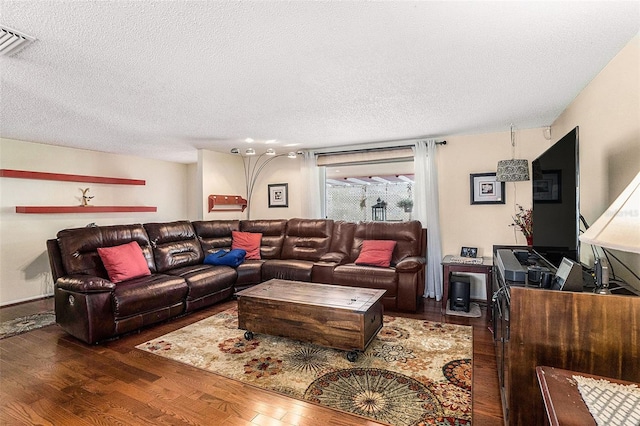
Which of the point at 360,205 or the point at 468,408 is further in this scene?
the point at 360,205

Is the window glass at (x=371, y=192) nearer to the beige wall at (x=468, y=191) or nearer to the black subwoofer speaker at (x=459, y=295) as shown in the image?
the beige wall at (x=468, y=191)

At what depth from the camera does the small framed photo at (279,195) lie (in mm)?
5645

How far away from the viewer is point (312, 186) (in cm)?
518

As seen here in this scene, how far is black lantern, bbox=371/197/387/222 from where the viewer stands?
491 centimetres

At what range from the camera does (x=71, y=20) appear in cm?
158

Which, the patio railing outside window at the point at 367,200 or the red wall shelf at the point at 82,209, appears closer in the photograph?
the red wall shelf at the point at 82,209

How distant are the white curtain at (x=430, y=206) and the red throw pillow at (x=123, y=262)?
141 inches

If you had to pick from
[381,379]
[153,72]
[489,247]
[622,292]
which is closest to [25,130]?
[153,72]

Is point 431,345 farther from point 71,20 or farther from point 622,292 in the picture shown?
point 71,20

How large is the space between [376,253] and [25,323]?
4.13m

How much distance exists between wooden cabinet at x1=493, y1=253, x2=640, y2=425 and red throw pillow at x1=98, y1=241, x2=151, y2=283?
140 inches

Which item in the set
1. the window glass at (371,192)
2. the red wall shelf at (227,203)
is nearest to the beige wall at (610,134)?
the window glass at (371,192)

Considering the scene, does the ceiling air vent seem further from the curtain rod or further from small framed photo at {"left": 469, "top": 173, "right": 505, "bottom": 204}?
small framed photo at {"left": 469, "top": 173, "right": 505, "bottom": 204}

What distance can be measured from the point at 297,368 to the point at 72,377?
166 cm
